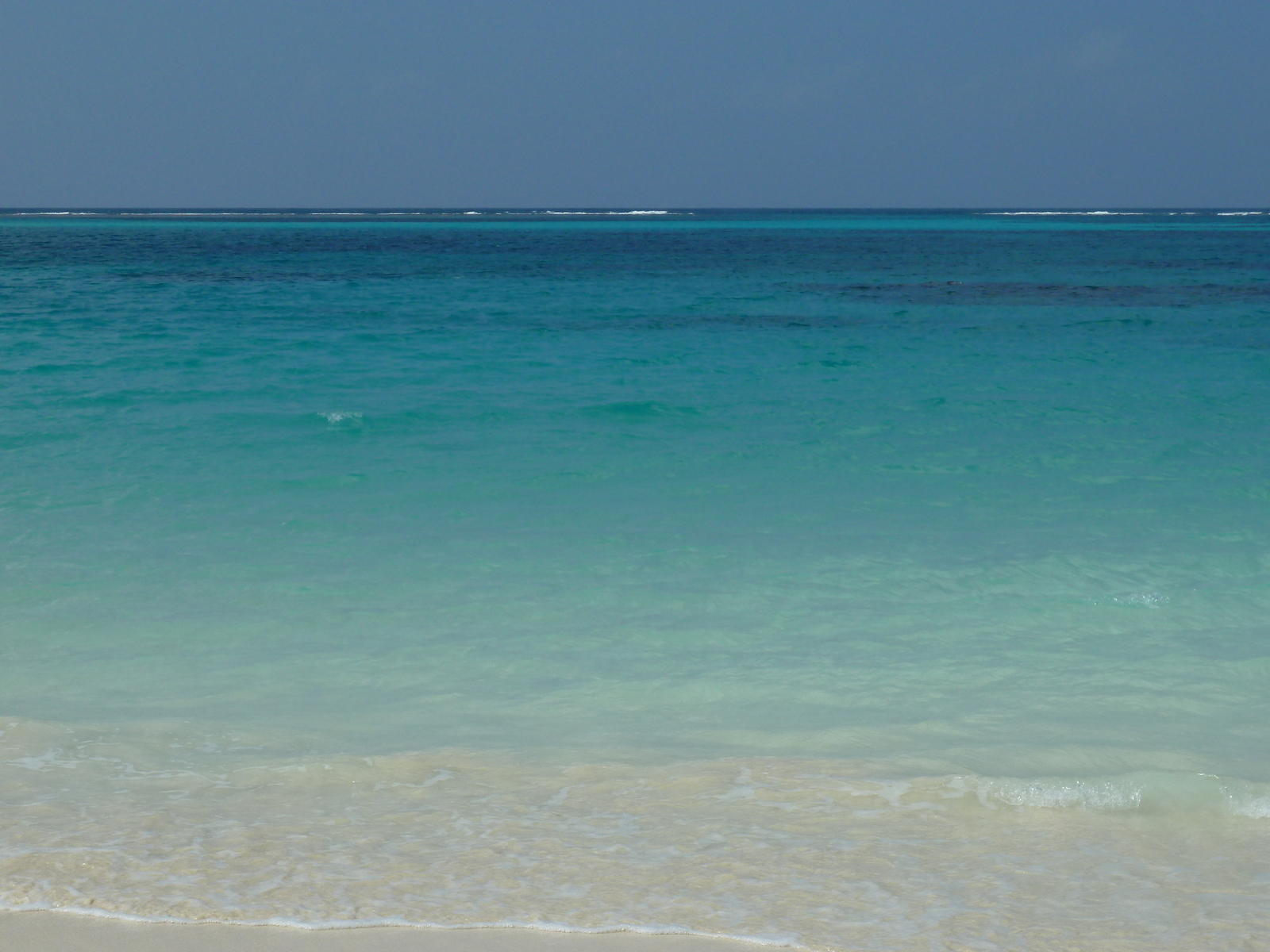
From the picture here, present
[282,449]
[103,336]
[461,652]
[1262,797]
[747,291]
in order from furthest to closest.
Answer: [747,291], [103,336], [282,449], [461,652], [1262,797]

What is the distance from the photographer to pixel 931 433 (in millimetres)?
11523

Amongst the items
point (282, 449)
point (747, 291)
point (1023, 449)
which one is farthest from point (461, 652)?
point (747, 291)

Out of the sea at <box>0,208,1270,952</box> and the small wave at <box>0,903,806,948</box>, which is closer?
the small wave at <box>0,903,806,948</box>

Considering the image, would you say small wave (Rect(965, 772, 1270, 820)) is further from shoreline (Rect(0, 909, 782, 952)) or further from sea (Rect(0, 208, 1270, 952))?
shoreline (Rect(0, 909, 782, 952))

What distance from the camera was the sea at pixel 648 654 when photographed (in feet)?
12.1

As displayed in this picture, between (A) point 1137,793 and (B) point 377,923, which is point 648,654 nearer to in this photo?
(A) point 1137,793


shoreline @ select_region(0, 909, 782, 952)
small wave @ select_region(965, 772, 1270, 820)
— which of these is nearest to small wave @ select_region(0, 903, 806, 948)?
shoreline @ select_region(0, 909, 782, 952)

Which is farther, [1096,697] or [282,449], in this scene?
[282,449]

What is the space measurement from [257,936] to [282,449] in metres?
7.68

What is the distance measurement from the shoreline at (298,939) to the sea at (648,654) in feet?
0.20

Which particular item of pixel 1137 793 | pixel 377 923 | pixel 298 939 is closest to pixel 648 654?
pixel 1137 793

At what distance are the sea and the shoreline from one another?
0.20ft

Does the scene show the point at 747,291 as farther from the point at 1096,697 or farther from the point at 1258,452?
the point at 1096,697

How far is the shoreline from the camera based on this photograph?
3.30 meters
